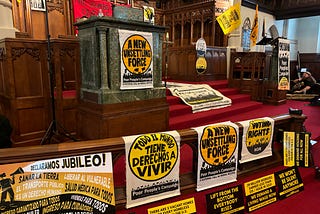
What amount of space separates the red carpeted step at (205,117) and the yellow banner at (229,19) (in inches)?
78.4

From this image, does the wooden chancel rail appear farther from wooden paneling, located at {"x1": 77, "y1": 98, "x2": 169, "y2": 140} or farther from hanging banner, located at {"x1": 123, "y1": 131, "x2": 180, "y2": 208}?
wooden paneling, located at {"x1": 77, "y1": 98, "x2": 169, "y2": 140}

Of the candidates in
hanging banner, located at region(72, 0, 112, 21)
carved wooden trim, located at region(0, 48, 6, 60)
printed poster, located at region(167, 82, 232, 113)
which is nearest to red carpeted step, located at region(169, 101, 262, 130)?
printed poster, located at region(167, 82, 232, 113)

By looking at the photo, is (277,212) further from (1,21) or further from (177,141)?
(1,21)

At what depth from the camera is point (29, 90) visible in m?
3.19

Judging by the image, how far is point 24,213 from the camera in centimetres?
145

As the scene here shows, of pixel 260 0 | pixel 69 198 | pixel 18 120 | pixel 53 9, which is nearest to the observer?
pixel 69 198

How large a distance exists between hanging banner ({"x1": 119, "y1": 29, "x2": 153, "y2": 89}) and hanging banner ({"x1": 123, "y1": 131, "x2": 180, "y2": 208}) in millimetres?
1215

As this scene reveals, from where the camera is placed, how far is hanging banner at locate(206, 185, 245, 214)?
1.94 m

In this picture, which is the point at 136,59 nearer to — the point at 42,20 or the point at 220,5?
the point at 42,20

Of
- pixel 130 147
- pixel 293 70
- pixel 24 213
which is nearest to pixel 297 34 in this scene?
pixel 293 70

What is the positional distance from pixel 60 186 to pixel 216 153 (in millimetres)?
1322

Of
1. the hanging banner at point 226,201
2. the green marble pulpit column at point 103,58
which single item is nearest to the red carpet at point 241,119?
the hanging banner at point 226,201

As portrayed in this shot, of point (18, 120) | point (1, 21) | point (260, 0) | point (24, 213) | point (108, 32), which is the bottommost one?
point (24, 213)

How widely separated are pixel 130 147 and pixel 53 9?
6174 millimetres
